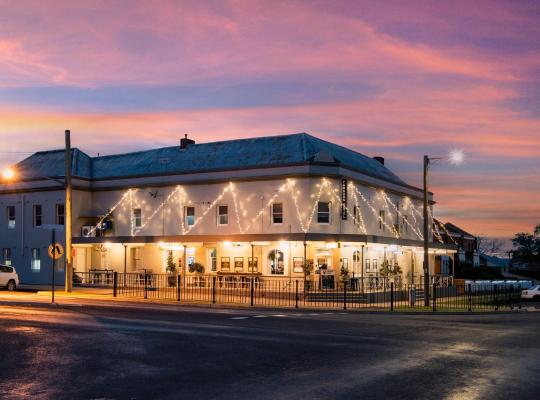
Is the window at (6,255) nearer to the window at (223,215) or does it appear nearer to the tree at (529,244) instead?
the window at (223,215)

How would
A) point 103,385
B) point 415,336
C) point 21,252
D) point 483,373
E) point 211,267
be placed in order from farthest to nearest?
1. point 21,252
2. point 211,267
3. point 415,336
4. point 483,373
5. point 103,385

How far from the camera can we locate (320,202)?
4288cm

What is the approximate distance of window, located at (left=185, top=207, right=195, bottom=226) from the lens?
155 feet

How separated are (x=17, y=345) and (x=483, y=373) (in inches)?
409

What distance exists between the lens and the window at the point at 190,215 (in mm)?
47219

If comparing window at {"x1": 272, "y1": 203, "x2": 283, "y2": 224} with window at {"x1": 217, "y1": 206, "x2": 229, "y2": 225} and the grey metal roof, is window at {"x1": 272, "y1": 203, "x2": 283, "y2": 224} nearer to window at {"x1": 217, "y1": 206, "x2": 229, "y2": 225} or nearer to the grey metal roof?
the grey metal roof

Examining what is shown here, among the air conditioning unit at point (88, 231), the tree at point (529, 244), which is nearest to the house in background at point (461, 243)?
the tree at point (529, 244)

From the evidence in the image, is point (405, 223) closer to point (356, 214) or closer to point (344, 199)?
point (356, 214)

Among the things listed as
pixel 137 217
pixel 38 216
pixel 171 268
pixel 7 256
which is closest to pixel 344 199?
pixel 171 268

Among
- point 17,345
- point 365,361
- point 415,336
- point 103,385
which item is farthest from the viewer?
point 415,336

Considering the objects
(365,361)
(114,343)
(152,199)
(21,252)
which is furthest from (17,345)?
(21,252)

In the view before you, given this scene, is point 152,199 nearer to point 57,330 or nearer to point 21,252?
point 21,252

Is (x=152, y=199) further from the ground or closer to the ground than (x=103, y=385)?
further from the ground

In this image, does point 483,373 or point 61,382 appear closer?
point 61,382
